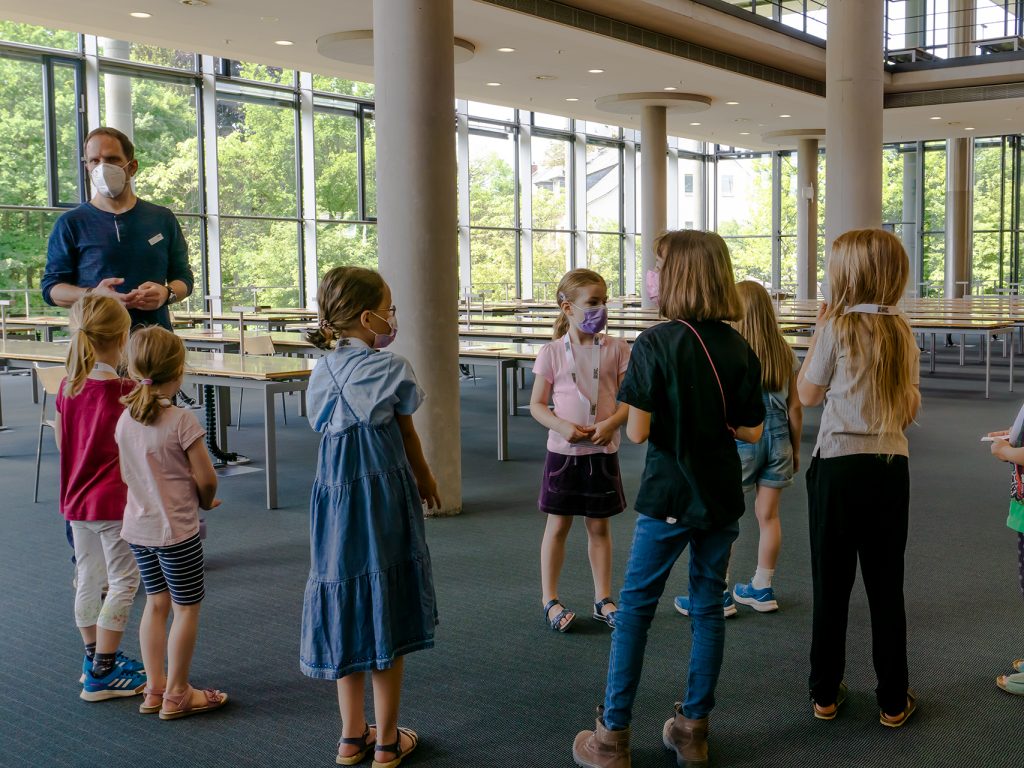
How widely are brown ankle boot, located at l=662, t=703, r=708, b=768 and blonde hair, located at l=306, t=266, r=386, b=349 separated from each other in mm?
1346

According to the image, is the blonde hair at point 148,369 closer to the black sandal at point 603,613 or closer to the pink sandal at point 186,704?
the pink sandal at point 186,704

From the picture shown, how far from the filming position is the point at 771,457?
383 centimetres

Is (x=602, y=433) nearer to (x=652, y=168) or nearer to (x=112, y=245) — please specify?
(x=112, y=245)

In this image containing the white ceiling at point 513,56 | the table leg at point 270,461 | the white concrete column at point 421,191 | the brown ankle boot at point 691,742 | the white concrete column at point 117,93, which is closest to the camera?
the brown ankle boot at point 691,742

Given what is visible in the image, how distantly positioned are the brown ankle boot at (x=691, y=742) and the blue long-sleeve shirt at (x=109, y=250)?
236cm

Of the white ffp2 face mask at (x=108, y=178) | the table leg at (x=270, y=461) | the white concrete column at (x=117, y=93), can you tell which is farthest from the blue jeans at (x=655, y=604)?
the white concrete column at (x=117, y=93)

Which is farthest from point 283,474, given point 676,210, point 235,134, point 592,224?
point 676,210

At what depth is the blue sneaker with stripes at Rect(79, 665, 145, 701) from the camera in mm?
3072

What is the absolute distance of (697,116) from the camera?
60.3ft

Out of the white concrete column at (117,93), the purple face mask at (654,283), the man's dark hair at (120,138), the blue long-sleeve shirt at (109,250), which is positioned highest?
the white concrete column at (117,93)

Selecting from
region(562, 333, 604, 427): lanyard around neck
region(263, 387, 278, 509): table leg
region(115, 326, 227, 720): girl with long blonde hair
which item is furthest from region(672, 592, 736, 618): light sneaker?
region(263, 387, 278, 509): table leg

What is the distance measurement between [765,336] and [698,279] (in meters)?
1.21

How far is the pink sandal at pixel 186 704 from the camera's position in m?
2.93

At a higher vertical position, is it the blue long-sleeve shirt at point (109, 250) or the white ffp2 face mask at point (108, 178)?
the white ffp2 face mask at point (108, 178)
